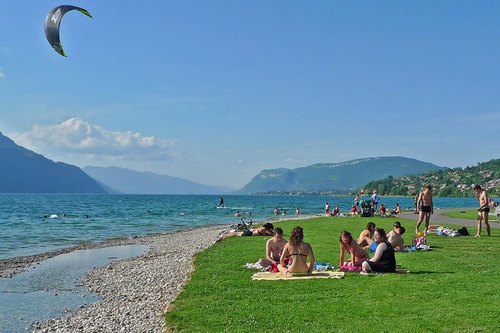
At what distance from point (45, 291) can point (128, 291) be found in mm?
3108

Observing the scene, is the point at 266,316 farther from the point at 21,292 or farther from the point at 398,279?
the point at 21,292

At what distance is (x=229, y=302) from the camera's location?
11.7 m

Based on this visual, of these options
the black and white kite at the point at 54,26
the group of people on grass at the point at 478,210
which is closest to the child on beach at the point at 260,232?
the group of people on grass at the point at 478,210

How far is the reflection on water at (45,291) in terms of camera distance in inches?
511

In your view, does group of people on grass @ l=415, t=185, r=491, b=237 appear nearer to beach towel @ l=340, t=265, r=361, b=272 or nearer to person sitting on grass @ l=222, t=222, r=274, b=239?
person sitting on grass @ l=222, t=222, r=274, b=239

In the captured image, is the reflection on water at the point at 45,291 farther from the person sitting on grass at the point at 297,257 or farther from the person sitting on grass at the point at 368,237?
the person sitting on grass at the point at 368,237

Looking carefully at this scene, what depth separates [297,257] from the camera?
47.8 feet

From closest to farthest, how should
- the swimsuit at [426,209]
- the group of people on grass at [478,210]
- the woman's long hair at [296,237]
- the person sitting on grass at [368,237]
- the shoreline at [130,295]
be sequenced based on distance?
1. the shoreline at [130,295]
2. the woman's long hair at [296,237]
3. the person sitting on grass at [368,237]
4. the group of people on grass at [478,210]
5. the swimsuit at [426,209]

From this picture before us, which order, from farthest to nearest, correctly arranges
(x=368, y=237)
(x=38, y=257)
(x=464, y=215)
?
(x=464, y=215)
(x=38, y=257)
(x=368, y=237)

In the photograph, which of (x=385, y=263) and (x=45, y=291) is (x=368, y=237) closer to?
(x=385, y=263)

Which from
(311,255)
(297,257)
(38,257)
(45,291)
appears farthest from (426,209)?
(38,257)

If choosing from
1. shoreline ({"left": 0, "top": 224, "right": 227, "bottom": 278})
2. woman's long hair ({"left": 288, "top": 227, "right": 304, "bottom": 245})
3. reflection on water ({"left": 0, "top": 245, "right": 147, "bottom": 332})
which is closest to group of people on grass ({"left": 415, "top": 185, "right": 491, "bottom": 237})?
woman's long hair ({"left": 288, "top": 227, "right": 304, "bottom": 245})

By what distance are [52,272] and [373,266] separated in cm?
1269

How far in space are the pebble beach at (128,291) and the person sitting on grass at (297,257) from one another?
9.93 ft
